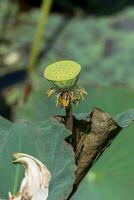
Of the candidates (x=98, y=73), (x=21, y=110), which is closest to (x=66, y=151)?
(x=21, y=110)

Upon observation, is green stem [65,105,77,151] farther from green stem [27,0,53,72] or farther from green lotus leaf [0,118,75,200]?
green stem [27,0,53,72]

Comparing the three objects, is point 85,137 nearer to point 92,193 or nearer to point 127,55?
point 92,193

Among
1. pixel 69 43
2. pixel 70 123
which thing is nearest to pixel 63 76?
pixel 70 123

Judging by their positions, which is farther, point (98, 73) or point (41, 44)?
point (41, 44)

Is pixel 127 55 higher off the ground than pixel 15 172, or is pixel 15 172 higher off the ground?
pixel 15 172

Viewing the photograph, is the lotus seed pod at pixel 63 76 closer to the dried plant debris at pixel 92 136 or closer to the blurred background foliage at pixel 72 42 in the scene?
the dried plant debris at pixel 92 136

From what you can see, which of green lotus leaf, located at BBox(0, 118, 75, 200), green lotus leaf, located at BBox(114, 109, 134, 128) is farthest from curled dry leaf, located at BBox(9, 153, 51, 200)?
green lotus leaf, located at BBox(114, 109, 134, 128)

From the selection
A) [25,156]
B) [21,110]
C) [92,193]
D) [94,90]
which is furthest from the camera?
[21,110]
